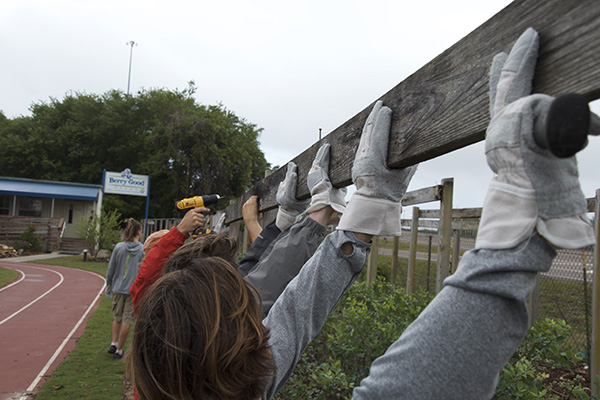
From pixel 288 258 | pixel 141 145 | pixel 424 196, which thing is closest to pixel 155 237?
pixel 424 196

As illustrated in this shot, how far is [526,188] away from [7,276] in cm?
1808

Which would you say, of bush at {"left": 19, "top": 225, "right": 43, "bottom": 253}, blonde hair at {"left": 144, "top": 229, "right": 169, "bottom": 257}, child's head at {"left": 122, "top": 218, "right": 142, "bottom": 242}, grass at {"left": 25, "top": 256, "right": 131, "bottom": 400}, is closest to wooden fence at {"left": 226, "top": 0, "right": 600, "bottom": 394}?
blonde hair at {"left": 144, "top": 229, "right": 169, "bottom": 257}

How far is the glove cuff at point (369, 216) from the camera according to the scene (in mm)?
1287

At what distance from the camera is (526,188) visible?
677mm

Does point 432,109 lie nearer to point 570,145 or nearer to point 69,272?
point 570,145

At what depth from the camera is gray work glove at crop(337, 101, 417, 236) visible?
1290 millimetres

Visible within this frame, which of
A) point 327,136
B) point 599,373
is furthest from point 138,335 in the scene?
point 599,373

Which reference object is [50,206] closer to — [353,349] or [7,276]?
[7,276]

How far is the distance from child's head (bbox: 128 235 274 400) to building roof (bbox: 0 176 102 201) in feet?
101

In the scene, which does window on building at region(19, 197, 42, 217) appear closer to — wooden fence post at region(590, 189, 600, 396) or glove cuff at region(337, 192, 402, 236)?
wooden fence post at region(590, 189, 600, 396)

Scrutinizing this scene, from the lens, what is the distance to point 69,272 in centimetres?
1761

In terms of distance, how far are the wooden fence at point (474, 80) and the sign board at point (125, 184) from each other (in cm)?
3070

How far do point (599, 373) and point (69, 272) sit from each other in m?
18.8

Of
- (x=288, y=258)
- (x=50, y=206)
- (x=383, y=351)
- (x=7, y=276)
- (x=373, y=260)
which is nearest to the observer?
(x=288, y=258)
